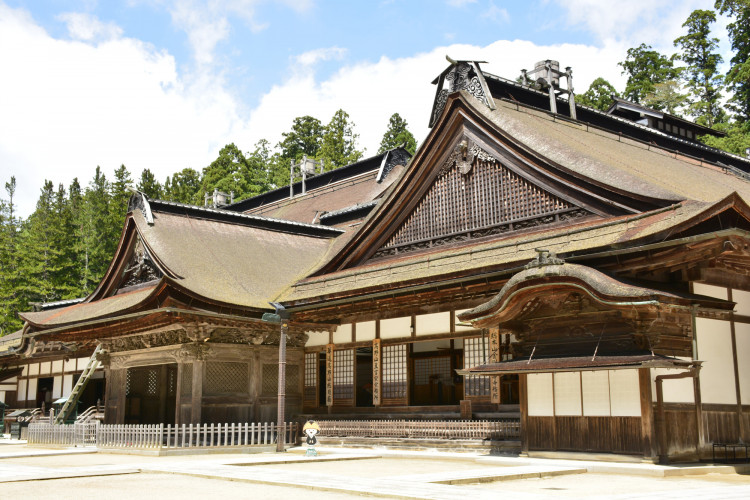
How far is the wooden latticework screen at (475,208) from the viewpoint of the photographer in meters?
18.4

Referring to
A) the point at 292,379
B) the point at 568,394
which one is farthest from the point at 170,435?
the point at 568,394

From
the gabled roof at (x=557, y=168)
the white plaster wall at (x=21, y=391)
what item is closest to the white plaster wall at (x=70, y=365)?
the white plaster wall at (x=21, y=391)

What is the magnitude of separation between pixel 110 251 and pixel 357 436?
45.3 metres

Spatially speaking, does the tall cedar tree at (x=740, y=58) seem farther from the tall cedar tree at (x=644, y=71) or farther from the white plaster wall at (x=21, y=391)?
the white plaster wall at (x=21, y=391)

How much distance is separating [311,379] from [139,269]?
6994 mm

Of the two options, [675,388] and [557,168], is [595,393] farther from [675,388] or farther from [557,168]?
[557,168]

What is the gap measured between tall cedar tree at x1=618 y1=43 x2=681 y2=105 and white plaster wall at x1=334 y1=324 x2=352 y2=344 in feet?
172

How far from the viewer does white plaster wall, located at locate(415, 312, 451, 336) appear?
65.7 feet

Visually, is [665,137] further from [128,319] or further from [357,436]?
[128,319]

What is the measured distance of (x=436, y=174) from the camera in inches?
839

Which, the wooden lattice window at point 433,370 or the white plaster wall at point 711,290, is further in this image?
the wooden lattice window at point 433,370

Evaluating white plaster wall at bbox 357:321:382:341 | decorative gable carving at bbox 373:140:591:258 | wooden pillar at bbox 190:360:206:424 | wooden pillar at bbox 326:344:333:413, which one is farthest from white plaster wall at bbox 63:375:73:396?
decorative gable carving at bbox 373:140:591:258

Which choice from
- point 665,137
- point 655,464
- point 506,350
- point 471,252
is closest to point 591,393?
point 655,464

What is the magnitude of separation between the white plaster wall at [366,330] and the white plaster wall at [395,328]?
1.23 feet
